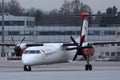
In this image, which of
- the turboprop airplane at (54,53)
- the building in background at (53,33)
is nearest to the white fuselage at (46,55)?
the turboprop airplane at (54,53)

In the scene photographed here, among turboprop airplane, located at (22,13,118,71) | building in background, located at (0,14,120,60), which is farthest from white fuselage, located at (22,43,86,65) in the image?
building in background, located at (0,14,120,60)

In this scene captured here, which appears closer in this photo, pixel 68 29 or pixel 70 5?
pixel 68 29

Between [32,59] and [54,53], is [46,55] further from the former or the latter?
[32,59]

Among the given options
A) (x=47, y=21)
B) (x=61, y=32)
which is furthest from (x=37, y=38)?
(x=47, y=21)

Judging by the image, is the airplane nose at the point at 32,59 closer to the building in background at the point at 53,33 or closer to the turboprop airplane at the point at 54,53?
the turboprop airplane at the point at 54,53

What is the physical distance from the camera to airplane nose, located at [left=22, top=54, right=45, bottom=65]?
152ft

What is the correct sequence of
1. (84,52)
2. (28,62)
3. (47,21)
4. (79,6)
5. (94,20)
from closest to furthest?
1. (28,62)
2. (84,52)
3. (47,21)
4. (94,20)
5. (79,6)

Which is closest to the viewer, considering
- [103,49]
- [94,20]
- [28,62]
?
[28,62]

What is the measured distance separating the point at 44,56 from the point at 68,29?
2281 inches

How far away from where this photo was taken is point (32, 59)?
4666cm

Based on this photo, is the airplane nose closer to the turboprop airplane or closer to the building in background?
the turboprop airplane

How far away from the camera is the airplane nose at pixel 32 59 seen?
46344 mm

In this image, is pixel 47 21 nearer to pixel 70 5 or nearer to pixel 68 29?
pixel 68 29

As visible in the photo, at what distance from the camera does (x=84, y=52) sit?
5181 cm
